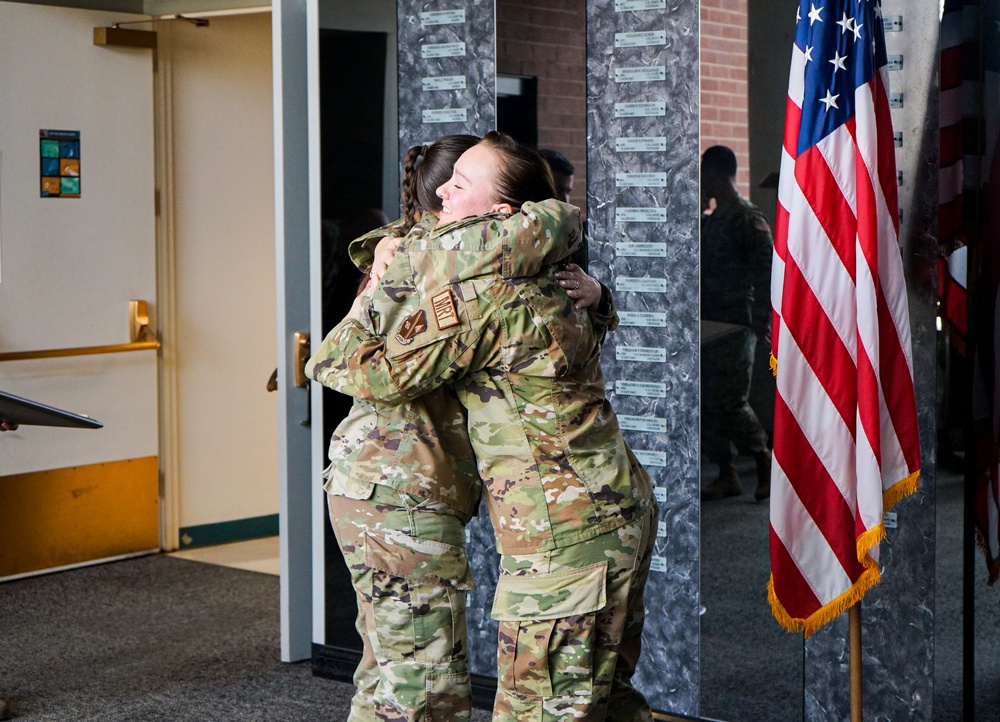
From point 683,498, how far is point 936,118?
1.16 metres

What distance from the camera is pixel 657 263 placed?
3.33 metres

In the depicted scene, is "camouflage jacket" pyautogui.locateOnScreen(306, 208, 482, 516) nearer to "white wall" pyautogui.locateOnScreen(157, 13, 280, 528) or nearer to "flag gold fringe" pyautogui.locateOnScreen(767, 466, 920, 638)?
"flag gold fringe" pyautogui.locateOnScreen(767, 466, 920, 638)

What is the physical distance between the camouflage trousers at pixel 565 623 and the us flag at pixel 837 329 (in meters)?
0.67

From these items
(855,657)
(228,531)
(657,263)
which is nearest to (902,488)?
(855,657)

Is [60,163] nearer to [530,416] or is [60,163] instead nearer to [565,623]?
[530,416]

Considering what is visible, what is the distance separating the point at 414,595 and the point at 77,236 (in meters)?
3.53

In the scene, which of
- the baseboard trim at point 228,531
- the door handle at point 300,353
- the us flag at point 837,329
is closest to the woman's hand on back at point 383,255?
the us flag at point 837,329

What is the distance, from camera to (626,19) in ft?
10.9

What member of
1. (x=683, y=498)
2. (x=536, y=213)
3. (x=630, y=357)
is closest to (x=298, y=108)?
(x=630, y=357)

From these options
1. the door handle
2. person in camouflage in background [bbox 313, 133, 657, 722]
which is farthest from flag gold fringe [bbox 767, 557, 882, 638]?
the door handle

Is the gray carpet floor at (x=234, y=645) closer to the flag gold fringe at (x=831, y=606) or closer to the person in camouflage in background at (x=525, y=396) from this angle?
the flag gold fringe at (x=831, y=606)

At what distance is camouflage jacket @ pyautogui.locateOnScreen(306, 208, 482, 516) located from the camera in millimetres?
2348

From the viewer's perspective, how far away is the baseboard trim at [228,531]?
5.82 m

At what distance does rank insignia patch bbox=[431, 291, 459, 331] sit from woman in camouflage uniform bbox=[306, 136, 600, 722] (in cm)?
19
